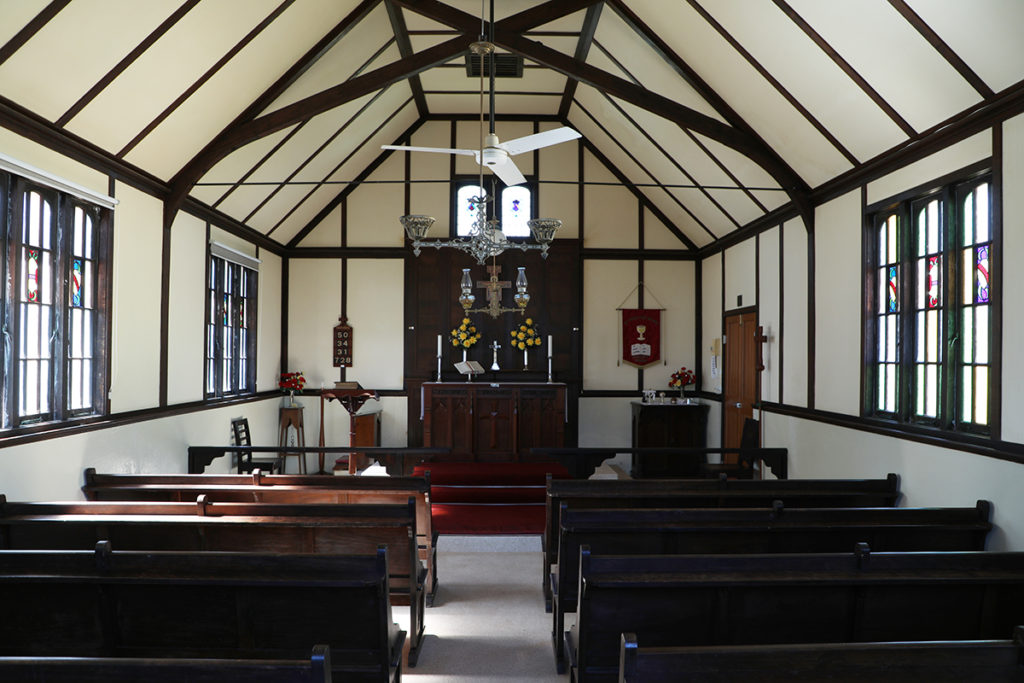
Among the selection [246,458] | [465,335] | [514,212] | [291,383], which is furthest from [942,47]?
[291,383]

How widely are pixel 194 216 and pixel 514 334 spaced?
5.01 m

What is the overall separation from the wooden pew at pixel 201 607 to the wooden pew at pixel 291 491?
1.92 meters

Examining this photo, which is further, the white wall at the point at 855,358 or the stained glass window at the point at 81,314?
the stained glass window at the point at 81,314

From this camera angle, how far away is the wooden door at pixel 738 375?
366 inches

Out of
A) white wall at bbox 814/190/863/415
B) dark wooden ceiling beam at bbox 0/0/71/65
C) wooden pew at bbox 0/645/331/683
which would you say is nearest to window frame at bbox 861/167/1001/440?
white wall at bbox 814/190/863/415

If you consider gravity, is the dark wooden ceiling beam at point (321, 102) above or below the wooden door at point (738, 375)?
above

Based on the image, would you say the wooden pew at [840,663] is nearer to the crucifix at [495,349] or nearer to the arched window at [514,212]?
the crucifix at [495,349]

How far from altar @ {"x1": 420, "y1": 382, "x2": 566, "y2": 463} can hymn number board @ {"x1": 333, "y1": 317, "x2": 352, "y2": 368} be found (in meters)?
1.65

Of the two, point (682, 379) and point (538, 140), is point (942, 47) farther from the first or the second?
point (682, 379)

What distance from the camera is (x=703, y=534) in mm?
3941

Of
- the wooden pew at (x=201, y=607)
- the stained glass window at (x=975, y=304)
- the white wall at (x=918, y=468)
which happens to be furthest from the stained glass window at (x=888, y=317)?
the wooden pew at (x=201, y=607)

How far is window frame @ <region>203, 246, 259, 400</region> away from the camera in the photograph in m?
8.51

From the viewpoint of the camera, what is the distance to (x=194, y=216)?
804cm

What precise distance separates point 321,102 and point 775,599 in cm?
593
